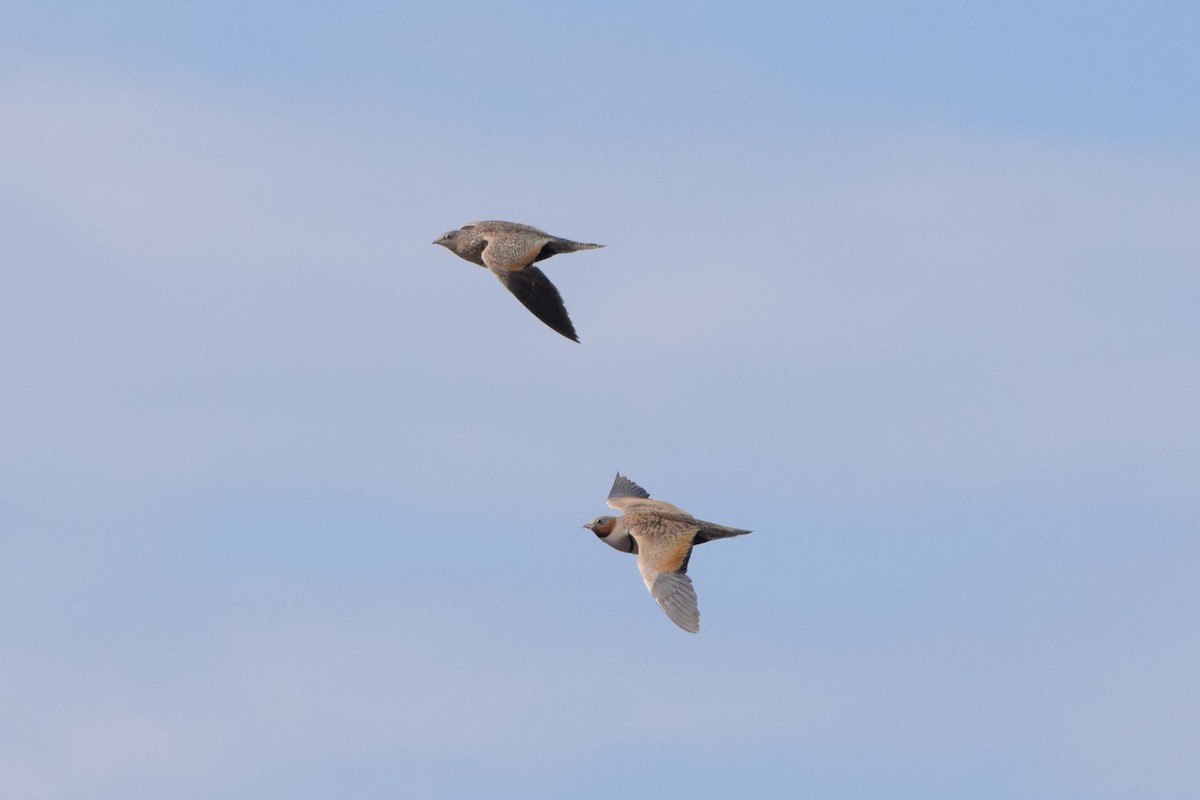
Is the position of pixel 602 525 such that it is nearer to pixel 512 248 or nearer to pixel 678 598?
pixel 678 598

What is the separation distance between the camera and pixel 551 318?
1168 inches

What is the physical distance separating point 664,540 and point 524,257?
5.25 m

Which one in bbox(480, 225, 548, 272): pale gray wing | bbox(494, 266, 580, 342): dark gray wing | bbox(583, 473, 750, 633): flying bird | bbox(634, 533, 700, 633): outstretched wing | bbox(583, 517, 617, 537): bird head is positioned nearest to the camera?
bbox(634, 533, 700, 633): outstretched wing

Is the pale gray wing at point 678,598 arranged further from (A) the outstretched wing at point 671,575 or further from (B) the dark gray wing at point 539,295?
(B) the dark gray wing at point 539,295

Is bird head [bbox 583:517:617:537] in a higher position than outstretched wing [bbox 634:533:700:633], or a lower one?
higher

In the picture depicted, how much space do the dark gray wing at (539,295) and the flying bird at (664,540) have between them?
2.70m

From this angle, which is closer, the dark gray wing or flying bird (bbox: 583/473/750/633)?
flying bird (bbox: 583/473/750/633)

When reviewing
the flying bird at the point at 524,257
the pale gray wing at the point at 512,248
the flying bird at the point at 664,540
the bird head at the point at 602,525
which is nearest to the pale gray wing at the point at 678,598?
the flying bird at the point at 664,540

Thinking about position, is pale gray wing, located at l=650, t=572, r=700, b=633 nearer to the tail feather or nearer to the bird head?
the bird head

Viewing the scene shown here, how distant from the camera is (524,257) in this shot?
100ft

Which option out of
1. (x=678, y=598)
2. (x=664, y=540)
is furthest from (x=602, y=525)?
(x=678, y=598)

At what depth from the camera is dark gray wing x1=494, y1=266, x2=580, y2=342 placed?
29656 mm

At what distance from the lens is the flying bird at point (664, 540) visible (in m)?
26.1

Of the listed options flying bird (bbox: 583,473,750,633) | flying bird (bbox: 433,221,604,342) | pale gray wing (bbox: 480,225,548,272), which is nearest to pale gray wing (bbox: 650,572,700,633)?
flying bird (bbox: 583,473,750,633)
